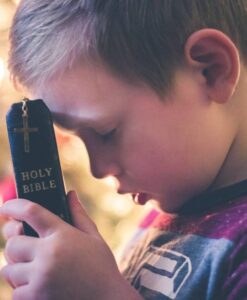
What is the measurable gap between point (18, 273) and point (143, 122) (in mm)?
198

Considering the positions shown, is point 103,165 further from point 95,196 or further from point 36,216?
point 95,196

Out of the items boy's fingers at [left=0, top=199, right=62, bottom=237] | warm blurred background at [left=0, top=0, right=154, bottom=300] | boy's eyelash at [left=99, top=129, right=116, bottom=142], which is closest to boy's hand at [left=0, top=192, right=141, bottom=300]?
boy's fingers at [left=0, top=199, right=62, bottom=237]

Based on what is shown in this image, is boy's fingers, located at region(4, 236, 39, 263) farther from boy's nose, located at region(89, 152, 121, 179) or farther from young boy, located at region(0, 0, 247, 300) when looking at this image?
boy's nose, located at region(89, 152, 121, 179)

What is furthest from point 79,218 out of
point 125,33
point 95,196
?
point 95,196

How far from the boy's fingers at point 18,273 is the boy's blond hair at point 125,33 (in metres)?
0.19

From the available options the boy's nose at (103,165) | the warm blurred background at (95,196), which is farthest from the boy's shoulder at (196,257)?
the warm blurred background at (95,196)

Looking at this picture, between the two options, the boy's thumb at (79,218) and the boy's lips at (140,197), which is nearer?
the boy's thumb at (79,218)

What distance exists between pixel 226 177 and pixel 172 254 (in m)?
0.11

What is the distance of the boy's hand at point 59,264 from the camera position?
528 mm

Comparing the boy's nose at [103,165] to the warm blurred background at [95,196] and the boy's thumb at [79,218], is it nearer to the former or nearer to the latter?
the boy's thumb at [79,218]

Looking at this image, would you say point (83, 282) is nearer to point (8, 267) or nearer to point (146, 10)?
point (8, 267)

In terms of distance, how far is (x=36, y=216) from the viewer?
0.54 meters

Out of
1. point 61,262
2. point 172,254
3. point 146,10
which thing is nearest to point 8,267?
point 61,262

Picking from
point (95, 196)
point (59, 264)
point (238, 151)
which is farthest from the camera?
point (95, 196)
